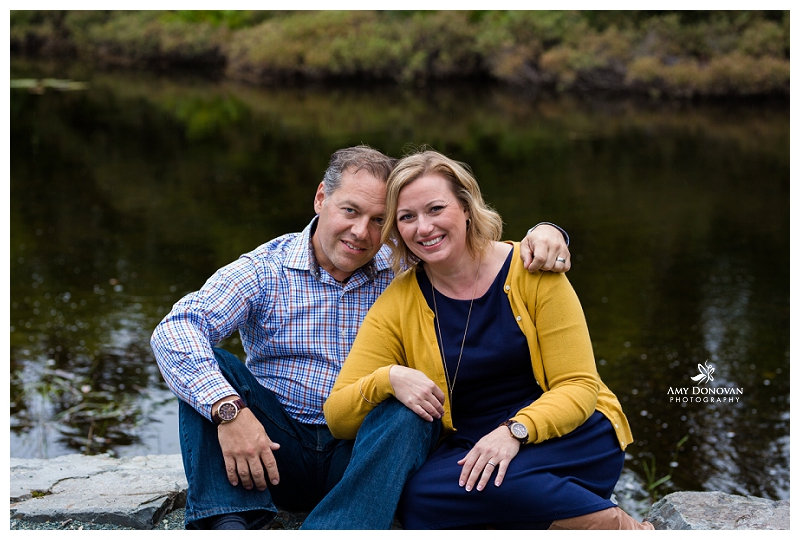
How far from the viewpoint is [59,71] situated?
89.3ft

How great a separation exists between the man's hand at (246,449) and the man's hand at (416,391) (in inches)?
16.4

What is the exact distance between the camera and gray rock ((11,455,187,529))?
2965mm

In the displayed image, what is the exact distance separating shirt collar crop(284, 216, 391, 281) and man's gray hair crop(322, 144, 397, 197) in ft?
0.56

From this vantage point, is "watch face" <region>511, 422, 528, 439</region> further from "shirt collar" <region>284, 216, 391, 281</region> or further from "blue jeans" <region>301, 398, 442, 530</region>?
"shirt collar" <region>284, 216, 391, 281</region>

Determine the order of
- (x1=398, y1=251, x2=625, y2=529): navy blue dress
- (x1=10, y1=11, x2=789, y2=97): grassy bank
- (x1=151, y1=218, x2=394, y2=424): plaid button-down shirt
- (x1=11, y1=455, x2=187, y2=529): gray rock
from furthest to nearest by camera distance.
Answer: (x1=10, y1=11, x2=789, y2=97): grassy bank, (x1=11, y1=455, x2=187, y2=529): gray rock, (x1=151, y1=218, x2=394, y2=424): plaid button-down shirt, (x1=398, y1=251, x2=625, y2=529): navy blue dress

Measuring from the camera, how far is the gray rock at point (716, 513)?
10.2 feet

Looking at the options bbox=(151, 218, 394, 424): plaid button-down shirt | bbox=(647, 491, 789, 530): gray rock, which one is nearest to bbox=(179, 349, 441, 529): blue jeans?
bbox=(151, 218, 394, 424): plaid button-down shirt

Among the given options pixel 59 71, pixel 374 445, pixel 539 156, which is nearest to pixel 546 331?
pixel 374 445

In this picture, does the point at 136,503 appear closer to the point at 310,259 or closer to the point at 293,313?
the point at 293,313

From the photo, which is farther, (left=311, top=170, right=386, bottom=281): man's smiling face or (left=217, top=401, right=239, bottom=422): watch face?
(left=311, top=170, right=386, bottom=281): man's smiling face

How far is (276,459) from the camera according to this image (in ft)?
9.27

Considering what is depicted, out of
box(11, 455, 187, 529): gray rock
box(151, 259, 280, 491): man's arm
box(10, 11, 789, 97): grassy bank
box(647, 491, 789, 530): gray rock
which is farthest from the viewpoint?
box(10, 11, 789, 97): grassy bank

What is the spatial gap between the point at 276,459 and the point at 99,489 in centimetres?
86

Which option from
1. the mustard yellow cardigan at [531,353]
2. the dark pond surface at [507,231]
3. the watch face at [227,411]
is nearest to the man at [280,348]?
the watch face at [227,411]
